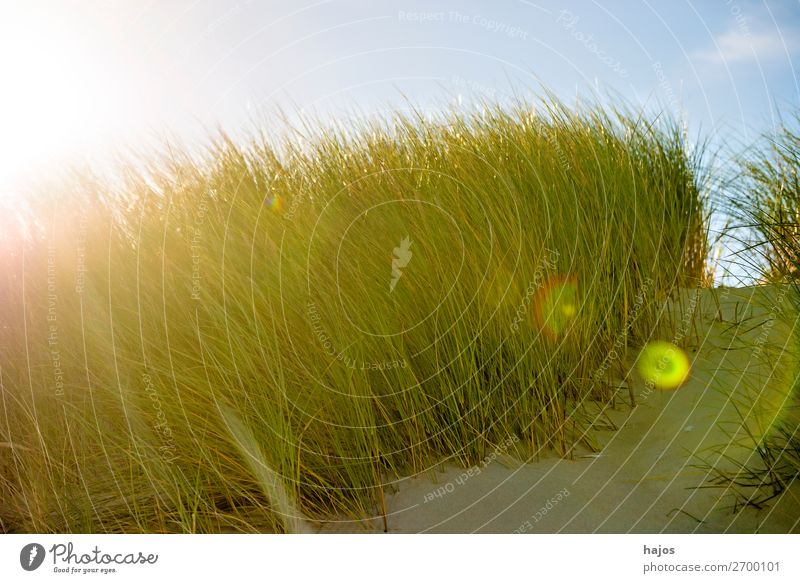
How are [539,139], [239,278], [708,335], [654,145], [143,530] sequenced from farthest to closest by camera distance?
1. [654,145]
2. [539,139]
3. [708,335]
4. [239,278]
5. [143,530]

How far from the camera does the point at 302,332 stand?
2.68 meters

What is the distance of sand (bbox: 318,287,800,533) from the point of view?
8.15 ft

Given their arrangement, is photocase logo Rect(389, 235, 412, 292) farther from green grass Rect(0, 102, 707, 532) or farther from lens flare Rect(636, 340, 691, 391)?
lens flare Rect(636, 340, 691, 391)

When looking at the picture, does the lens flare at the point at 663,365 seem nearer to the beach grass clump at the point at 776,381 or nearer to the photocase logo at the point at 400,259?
the beach grass clump at the point at 776,381

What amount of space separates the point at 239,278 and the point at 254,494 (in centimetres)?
85

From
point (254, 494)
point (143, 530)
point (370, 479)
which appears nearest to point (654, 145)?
point (370, 479)

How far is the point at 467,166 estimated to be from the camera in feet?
11.4

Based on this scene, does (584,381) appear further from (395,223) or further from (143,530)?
(143,530)
